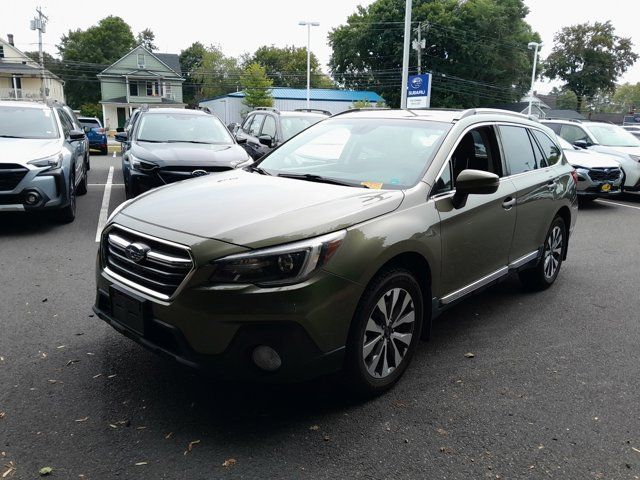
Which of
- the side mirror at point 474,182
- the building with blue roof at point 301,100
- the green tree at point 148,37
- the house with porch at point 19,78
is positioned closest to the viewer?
the side mirror at point 474,182

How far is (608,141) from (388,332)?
1198 centimetres

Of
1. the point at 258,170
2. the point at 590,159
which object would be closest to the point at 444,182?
the point at 258,170

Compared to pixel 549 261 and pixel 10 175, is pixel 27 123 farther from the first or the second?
pixel 549 261

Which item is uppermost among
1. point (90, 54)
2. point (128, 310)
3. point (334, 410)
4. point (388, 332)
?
point (90, 54)

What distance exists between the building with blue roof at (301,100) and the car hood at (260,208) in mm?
48147

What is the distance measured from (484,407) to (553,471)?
0.61 m

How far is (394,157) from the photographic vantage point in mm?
3920

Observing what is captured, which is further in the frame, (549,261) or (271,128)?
(271,128)

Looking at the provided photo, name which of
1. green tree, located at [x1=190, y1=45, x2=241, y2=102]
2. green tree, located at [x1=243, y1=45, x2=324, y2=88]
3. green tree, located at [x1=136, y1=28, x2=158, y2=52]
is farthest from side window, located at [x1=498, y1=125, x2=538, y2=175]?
green tree, located at [x1=136, y1=28, x2=158, y2=52]

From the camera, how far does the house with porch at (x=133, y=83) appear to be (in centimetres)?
6166

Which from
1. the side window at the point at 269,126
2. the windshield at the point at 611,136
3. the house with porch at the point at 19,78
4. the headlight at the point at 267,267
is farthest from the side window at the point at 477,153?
the house with porch at the point at 19,78

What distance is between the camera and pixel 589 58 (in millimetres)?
→ 76438

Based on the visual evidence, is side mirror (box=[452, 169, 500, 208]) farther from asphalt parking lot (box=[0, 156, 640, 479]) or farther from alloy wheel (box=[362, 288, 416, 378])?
asphalt parking lot (box=[0, 156, 640, 479])

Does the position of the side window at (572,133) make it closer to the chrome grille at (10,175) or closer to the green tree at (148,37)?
the chrome grille at (10,175)
